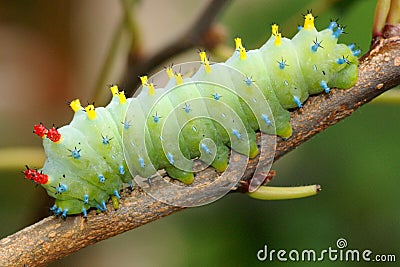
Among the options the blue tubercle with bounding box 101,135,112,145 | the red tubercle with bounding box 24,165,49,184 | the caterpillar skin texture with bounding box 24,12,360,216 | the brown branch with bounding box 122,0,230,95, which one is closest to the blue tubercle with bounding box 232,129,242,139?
the caterpillar skin texture with bounding box 24,12,360,216

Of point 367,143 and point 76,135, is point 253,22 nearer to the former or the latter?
point 367,143

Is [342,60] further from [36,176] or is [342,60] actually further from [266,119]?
[36,176]

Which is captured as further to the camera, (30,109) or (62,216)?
(30,109)

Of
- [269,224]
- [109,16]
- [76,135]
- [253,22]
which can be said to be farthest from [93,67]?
[76,135]

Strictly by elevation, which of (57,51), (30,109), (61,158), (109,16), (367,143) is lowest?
(61,158)

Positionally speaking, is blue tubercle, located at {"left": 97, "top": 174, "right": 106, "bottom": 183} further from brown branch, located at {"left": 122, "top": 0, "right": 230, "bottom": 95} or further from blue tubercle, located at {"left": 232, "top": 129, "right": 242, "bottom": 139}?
brown branch, located at {"left": 122, "top": 0, "right": 230, "bottom": 95}

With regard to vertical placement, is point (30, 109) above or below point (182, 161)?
above
